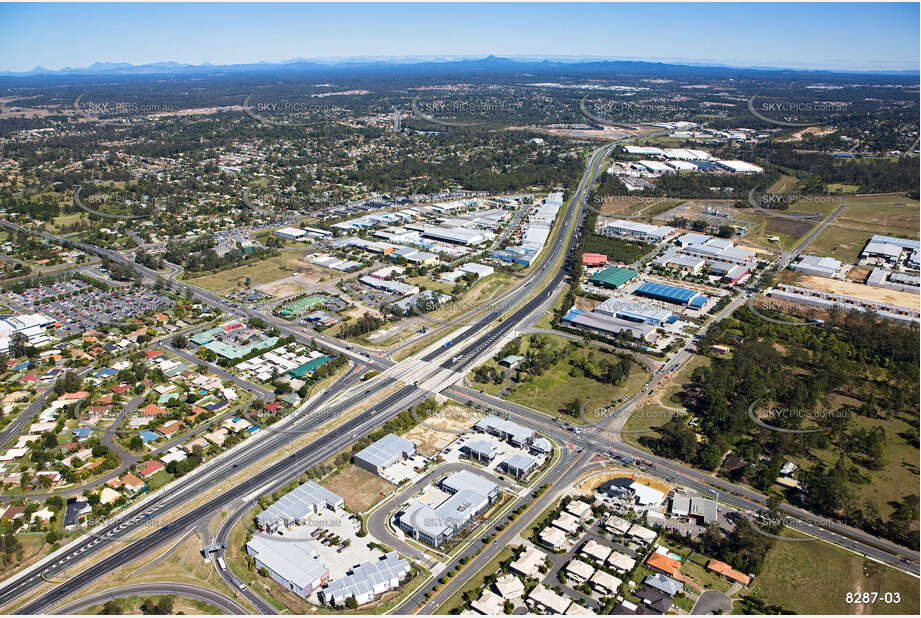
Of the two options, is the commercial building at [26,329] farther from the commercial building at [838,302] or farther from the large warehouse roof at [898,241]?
the large warehouse roof at [898,241]

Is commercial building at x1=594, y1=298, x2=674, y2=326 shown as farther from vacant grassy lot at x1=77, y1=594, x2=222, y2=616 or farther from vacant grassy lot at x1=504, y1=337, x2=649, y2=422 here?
vacant grassy lot at x1=77, y1=594, x2=222, y2=616

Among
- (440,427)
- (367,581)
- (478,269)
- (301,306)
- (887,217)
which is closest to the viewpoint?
(367,581)

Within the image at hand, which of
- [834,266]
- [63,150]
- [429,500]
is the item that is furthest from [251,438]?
[63,150]

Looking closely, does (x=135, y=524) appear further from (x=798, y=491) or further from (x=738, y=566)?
(x=798, y=491)

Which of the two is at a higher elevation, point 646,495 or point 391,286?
point 391,286

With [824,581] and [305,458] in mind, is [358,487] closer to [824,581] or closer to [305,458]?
[305,458]

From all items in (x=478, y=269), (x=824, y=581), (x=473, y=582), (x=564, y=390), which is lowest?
(x=473, y=582)

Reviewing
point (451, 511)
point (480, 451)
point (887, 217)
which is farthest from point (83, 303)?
point (887, 217)
